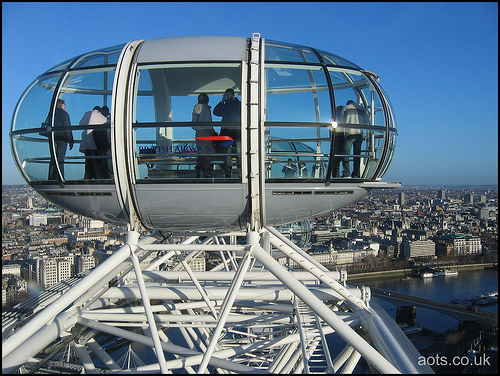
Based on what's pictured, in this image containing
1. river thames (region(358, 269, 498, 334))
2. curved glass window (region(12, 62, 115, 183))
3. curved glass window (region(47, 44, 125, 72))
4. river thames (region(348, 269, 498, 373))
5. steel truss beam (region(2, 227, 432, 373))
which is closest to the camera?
steel truss beam (region(2, 227, 432, 373))

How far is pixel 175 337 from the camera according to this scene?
27.1m

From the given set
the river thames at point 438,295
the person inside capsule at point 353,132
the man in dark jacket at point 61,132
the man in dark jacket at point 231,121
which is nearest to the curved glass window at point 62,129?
the man in dark jacket at point 61,132

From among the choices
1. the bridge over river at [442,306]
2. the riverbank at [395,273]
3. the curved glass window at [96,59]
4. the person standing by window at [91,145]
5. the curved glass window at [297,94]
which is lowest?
the riverbank at [395,273]

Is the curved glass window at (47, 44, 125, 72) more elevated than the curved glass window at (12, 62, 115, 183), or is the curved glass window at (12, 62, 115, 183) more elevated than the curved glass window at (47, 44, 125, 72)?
the curved glass window at (47, 44, 125, 72)

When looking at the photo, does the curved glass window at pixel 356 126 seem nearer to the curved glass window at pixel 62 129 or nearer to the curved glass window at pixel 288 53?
the curved glass window at pixel 288 53

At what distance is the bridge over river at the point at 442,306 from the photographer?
32250 mm

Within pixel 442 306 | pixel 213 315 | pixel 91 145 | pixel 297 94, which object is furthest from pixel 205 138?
pixel 442 306

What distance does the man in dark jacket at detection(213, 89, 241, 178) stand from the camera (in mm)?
4348

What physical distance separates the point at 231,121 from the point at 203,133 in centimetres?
27

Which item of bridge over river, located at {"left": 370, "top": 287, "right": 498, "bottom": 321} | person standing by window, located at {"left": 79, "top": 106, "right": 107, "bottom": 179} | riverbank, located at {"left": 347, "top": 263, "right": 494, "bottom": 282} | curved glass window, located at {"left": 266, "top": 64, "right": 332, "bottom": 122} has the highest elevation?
curved glass window, located at {"left": 266, "top": 64, "right": 332, "bottom": 122}

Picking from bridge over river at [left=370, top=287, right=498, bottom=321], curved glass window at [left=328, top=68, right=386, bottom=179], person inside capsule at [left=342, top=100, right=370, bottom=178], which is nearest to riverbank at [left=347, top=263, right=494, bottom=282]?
bridge over river at [left=370, top=287, right=498, bottom=321]

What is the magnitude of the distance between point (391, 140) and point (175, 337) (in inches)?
949

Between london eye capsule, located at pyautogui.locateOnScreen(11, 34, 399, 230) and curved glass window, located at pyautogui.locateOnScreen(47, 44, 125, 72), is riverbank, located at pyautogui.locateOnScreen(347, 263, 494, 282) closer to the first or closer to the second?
london eye capsule, located at pyautogui.locateOnScreen(11, 34, 399, 230)

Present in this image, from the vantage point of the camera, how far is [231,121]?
4.35m
